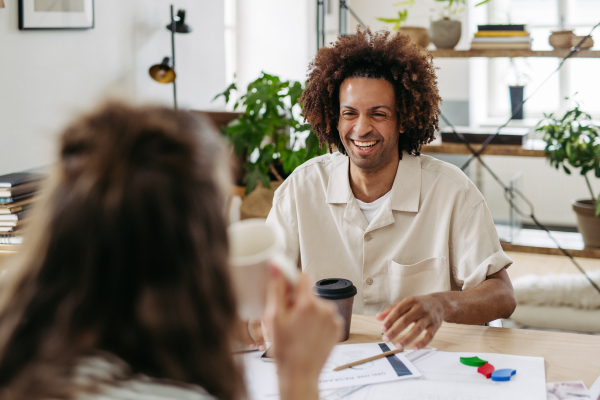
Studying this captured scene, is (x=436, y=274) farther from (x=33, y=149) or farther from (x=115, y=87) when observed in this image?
(x=33, y=149)

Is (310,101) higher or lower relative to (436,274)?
higher

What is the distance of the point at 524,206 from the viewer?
4430 millimetres

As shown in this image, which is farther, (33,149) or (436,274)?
(33,149)

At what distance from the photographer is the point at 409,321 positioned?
1176 millimetres

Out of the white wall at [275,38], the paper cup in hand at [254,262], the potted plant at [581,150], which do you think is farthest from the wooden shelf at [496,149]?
the paper cup in hand at [254,262]

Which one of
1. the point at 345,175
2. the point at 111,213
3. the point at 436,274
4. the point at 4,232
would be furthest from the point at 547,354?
the point at 4,232

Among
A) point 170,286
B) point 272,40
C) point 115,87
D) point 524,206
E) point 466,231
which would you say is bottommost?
point 524,206

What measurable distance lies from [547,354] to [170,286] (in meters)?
0.90

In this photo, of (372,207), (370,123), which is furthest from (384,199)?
(370,123)

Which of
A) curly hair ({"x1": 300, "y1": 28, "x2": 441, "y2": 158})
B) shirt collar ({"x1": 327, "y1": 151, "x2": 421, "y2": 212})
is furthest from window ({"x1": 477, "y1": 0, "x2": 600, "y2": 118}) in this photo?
shirt collar ({"x1": 327, "y1": 151, "x2": 421, "y2": 212})

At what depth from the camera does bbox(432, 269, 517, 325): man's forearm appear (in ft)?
4.35

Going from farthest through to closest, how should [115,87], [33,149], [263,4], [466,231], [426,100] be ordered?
[263,4]
[33,149]
[426,100]
[466,231]
[115,87]

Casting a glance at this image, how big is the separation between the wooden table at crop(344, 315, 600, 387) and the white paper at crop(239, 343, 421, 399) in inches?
2.6

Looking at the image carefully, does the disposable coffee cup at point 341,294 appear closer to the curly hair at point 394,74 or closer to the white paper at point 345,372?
the white paper at point 345,372
